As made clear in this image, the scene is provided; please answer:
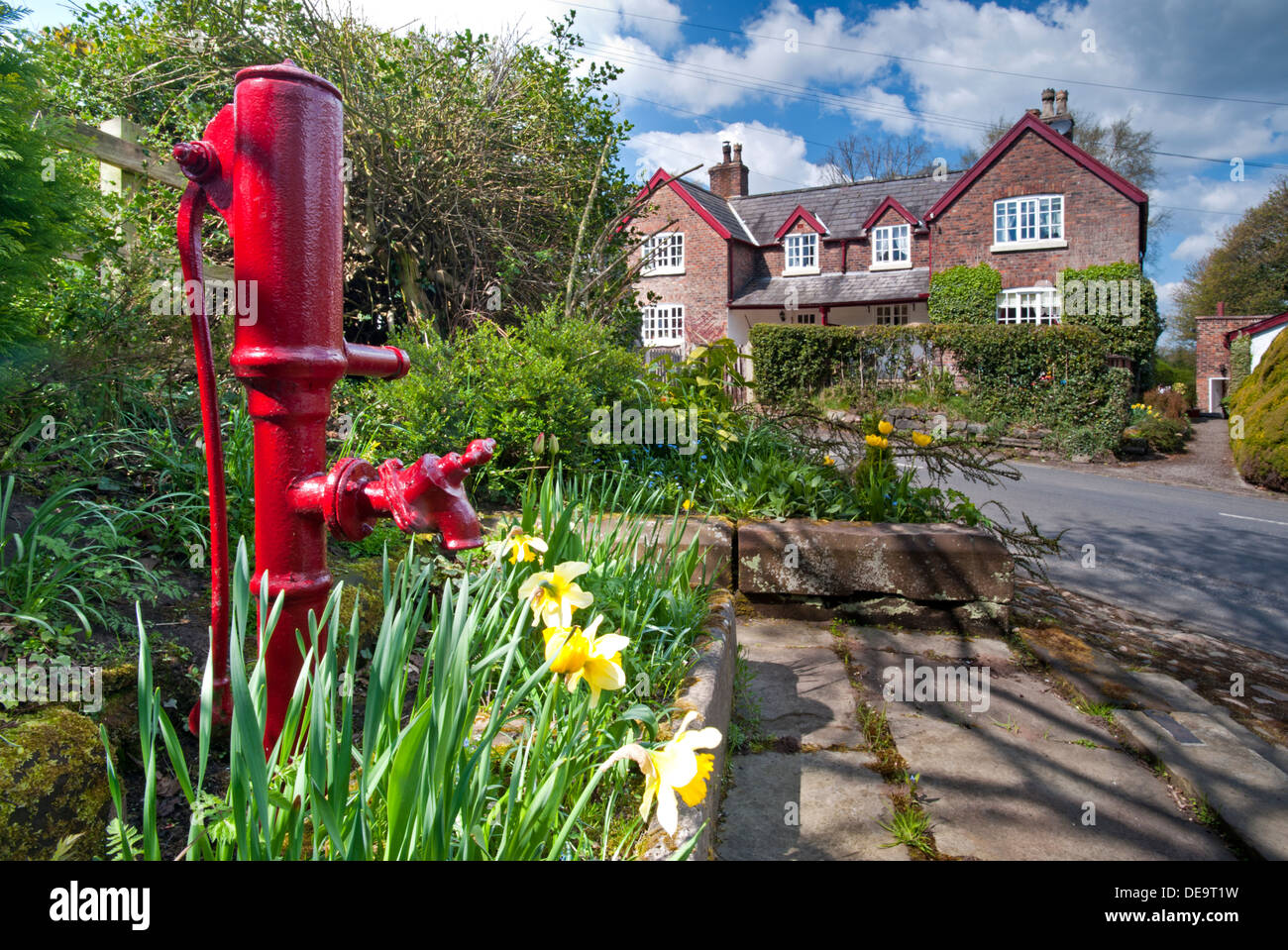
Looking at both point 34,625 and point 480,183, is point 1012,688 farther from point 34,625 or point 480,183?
point 480,183

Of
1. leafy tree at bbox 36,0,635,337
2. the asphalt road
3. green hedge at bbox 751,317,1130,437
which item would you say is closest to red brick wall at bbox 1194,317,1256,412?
green hedge at bbox 751,317,1130,437

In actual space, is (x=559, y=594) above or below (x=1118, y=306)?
below

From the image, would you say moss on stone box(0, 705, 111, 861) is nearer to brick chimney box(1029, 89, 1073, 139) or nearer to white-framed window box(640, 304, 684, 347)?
brick chimney box(1029, 89, 1073, 139)

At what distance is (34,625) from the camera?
5.36 feet

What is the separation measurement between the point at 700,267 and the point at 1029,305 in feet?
37.1

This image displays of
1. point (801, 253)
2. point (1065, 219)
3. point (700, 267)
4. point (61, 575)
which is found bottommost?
point (61, 575)

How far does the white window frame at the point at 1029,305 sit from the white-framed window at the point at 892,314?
410 centimetres

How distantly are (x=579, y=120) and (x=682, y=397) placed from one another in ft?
9.73

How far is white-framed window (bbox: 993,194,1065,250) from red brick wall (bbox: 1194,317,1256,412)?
10250 mm

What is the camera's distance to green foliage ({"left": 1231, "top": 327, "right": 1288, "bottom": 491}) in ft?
37.9

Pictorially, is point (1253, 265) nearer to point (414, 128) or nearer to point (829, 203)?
point (829, 203)

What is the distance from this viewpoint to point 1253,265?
34.0 meters

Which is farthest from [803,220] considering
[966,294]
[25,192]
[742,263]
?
[25,192]
